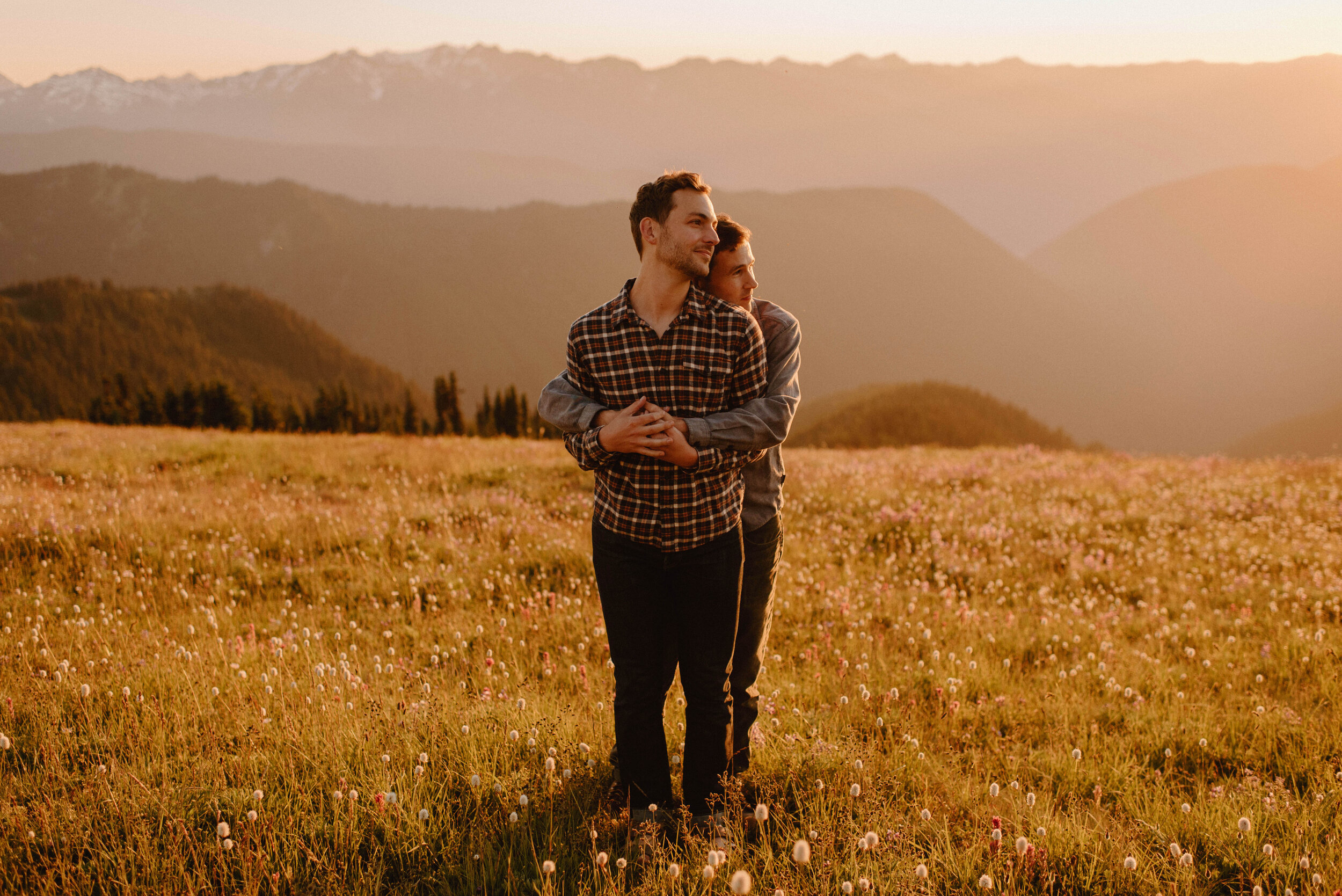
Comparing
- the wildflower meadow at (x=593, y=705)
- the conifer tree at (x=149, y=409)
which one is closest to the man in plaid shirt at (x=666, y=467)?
the wildflower meadow at (x=593, y=705)

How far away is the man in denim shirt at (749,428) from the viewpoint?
3436mm

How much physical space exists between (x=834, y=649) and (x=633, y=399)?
381cm

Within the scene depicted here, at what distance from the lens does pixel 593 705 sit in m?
5.04

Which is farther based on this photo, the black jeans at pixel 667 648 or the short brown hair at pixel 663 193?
the black jeans at pixel 667 648

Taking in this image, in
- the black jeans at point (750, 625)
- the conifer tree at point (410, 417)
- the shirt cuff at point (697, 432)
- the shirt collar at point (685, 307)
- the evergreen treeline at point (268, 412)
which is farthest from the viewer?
the conifer tree at point (410, 417)

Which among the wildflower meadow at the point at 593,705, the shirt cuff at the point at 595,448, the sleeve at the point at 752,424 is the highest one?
the sleeve at the point at 752,424

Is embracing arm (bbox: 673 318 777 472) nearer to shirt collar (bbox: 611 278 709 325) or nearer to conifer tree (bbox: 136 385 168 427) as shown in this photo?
shirt collar (bbox: 611 278 709 325)

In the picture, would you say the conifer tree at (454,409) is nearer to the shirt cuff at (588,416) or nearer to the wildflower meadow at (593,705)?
the wildflower meadow at (593,705)

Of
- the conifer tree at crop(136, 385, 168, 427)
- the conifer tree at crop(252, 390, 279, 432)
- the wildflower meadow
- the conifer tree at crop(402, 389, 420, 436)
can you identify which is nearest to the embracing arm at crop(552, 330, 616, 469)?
the wildflower meadow

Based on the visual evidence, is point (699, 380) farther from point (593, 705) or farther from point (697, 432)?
point (593, 705)

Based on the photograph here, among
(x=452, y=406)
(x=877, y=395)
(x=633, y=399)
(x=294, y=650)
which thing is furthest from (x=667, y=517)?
(x=877, y=395)

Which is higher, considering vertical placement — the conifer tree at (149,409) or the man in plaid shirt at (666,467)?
the conifer tree at (149,409)

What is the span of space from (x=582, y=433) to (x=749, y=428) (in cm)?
85

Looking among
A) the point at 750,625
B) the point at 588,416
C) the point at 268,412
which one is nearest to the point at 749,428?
the point at 588,416
